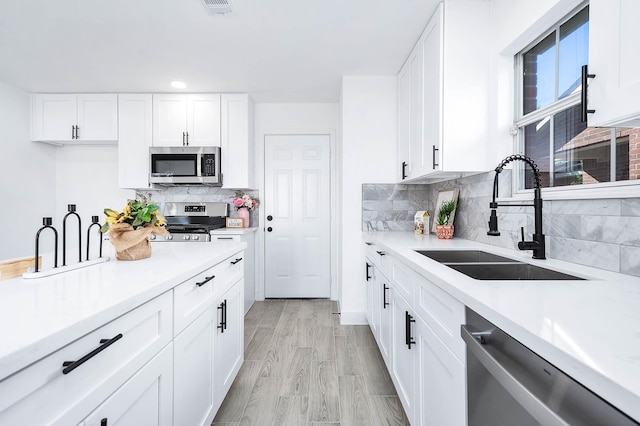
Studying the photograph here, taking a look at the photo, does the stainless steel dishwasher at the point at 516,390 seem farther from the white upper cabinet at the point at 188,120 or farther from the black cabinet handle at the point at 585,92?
the white upper cabinet at the point at 188,120

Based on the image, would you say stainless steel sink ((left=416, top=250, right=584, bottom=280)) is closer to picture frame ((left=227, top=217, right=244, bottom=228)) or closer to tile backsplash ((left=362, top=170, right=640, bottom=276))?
tile backsplash ((left=362, top=170, right=640, bottom=276))

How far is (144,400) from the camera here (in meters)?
0.92

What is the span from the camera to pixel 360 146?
122 inches

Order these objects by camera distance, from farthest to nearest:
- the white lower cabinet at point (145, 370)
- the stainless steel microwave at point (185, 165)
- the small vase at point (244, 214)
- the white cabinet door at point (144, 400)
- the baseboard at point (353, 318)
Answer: the small vase at point (244, 214), the stainless steel microwave at point (185, 165), the baseboard at point (353, 318), the white cabinet door at point (144, 400), the white lower cabinet at point (145, 370)

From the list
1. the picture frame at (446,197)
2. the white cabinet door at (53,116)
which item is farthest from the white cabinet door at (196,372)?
the white cabinet door at (53,116)

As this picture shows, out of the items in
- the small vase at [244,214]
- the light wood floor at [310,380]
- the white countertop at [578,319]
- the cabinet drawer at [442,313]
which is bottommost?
the light wood floor at [310,380]

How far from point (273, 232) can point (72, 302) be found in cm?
324

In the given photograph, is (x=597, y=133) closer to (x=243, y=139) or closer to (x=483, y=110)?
(x=483, y=110)

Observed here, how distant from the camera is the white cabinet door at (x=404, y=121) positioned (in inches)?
107

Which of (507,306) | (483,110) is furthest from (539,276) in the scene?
(483,110)

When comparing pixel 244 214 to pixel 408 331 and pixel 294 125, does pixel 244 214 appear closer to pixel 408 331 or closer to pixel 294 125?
pixel 294 125

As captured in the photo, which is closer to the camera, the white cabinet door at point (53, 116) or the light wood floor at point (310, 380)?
the light wood floor at point (310, 380)

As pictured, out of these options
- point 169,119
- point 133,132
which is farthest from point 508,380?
point 133,132

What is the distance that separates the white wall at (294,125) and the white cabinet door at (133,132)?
1238mm
